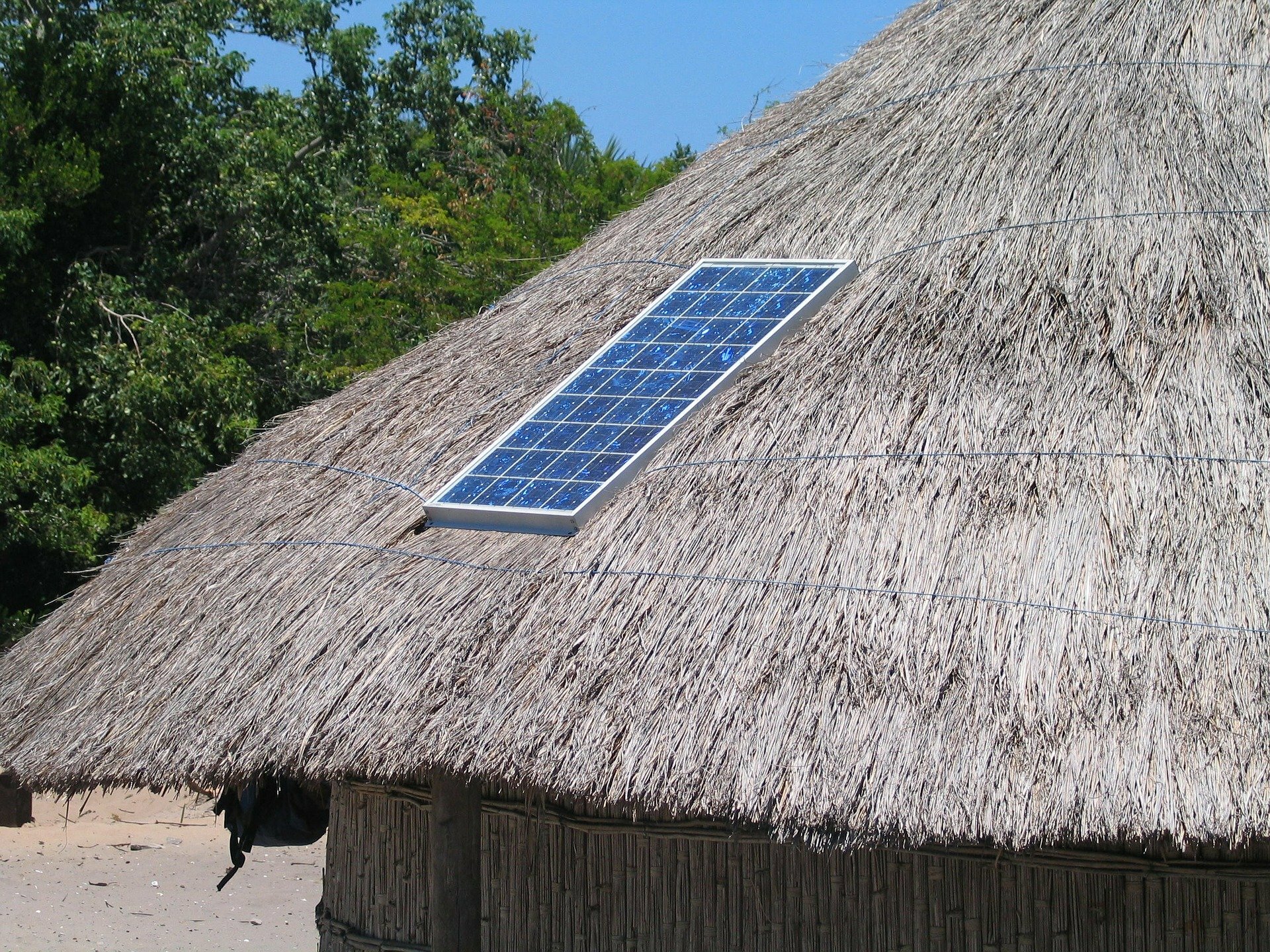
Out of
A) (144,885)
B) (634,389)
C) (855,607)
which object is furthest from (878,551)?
(144,885)

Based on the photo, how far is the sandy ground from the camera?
30.2 feet

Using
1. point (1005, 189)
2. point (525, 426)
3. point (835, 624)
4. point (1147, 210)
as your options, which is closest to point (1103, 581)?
point (835, 624)

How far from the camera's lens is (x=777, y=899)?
4066 millimetres

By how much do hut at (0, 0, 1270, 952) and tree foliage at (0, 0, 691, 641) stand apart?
19.1ft

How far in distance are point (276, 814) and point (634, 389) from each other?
8.70ft

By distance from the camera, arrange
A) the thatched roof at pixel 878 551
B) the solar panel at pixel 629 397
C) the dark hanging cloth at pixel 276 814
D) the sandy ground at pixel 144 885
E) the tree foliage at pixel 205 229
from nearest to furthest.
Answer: the thatched roof at pixel 878 551, the solar panel at pixel 629 397, the dark hanging cloth at pixel 276 814, the sandy ground at pixel 144 885, the tree foliage at pixel 205 229

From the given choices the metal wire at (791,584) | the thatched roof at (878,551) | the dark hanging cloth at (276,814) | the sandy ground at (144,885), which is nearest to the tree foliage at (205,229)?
the sandy ground at (144,885)

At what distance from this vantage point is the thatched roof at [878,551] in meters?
3.19

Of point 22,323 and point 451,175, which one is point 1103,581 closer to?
point 22,323

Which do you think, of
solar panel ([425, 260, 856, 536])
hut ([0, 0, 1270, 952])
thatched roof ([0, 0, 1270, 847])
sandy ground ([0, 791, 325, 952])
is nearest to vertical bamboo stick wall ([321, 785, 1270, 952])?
hut ([0, 0, 1270, 952])

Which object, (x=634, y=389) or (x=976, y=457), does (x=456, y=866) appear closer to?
(x=634, y=389)

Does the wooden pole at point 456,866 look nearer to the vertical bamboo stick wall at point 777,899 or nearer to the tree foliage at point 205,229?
the vertical bamboo stick wall at point 777,899

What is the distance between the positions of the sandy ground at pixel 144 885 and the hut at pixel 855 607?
4.49 m

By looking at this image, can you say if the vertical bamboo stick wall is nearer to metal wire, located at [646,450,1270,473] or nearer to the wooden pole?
the wooden pole
